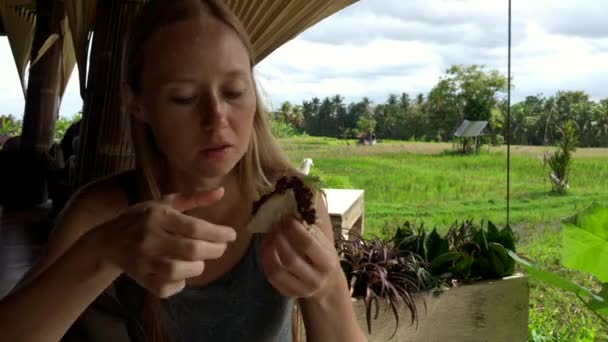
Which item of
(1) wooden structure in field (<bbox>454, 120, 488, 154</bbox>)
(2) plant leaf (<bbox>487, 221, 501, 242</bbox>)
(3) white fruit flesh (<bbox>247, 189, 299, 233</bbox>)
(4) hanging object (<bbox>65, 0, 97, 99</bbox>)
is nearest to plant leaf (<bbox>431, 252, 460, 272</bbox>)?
(2) plant leaf (<bbox>487, 221, 501, 242</bbox>)

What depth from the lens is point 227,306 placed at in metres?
0.93

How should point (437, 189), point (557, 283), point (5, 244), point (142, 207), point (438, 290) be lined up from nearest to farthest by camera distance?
1. point (142, 207)
2. point (557, 283)
3. point (438, 290)
4. point (5, 244)
5. point (437, 189)

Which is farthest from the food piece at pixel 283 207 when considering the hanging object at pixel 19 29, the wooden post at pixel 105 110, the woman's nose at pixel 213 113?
the hanging object at pixel 19 29

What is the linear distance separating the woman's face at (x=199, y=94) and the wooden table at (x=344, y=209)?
5.05ft

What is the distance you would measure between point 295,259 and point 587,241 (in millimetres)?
1012

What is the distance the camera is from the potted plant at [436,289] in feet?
6.21

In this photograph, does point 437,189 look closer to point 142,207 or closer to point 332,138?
point 332,138

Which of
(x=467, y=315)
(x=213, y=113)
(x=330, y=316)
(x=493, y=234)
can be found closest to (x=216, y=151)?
(x=213, y=113)

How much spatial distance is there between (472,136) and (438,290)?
195 cm

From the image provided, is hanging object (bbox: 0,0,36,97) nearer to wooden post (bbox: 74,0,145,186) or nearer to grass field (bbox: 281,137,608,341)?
grass field (bbox: 281,137,608,341)

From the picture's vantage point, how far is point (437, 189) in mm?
4559

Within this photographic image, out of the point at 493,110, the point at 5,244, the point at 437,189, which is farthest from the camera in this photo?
the point at 437,189

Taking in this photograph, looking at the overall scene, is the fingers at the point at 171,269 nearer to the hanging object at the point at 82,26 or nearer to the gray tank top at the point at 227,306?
the gray tank top at the point at 227,306

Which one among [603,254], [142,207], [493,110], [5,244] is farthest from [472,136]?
[142,207]
